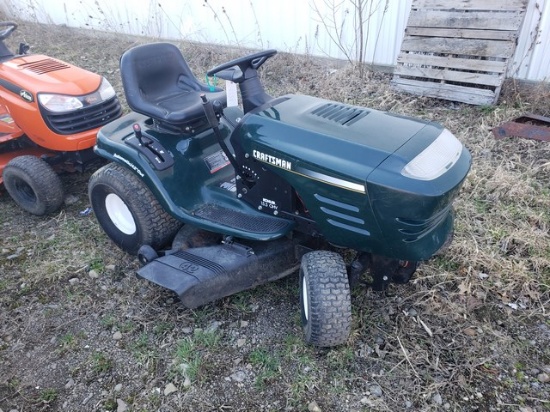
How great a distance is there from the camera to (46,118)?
3104 mm

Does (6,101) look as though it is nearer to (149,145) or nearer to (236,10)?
(149,145)

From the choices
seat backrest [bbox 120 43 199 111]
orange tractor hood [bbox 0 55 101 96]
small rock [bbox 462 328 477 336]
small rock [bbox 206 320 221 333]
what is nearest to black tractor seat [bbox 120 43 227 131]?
seat backrest [bbox 120 43 199 111]

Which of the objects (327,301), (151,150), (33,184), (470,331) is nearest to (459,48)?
(470,331)

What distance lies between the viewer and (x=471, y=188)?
332 cm

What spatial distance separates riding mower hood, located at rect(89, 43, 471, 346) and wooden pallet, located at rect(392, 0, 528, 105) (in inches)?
99.5

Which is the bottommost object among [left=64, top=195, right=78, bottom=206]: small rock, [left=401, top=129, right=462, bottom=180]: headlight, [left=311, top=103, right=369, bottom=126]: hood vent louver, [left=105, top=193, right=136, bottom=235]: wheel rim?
[left=64, top=195, right=78, bottom=206]: small rock

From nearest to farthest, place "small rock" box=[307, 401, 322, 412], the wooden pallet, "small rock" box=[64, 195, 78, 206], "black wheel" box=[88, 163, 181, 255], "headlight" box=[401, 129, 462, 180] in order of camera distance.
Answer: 1. "headlight" box=[401, 129, 462, 180]
2. "small rock" box=[307, 401, 322, 412]
3. "black wheel" box=[88, 163, 181, 255]
4. "small rock" box=[64, 195, 78, 206]
5. the wooden pallet

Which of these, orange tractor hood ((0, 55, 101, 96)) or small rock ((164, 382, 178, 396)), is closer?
small rock ((164, 382, 178, 396))

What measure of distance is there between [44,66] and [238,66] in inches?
76.2

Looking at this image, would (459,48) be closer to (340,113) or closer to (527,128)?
(527,128)

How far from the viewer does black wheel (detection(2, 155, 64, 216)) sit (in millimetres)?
3133

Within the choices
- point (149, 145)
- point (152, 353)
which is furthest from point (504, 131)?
point (152, 353)

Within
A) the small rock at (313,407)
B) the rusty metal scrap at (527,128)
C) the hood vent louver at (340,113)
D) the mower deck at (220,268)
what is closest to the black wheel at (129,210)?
the mower deck at (220,268)

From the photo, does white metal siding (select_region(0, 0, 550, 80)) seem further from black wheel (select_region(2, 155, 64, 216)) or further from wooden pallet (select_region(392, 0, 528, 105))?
black wheel (select_region(2, 155, 64, 216))
